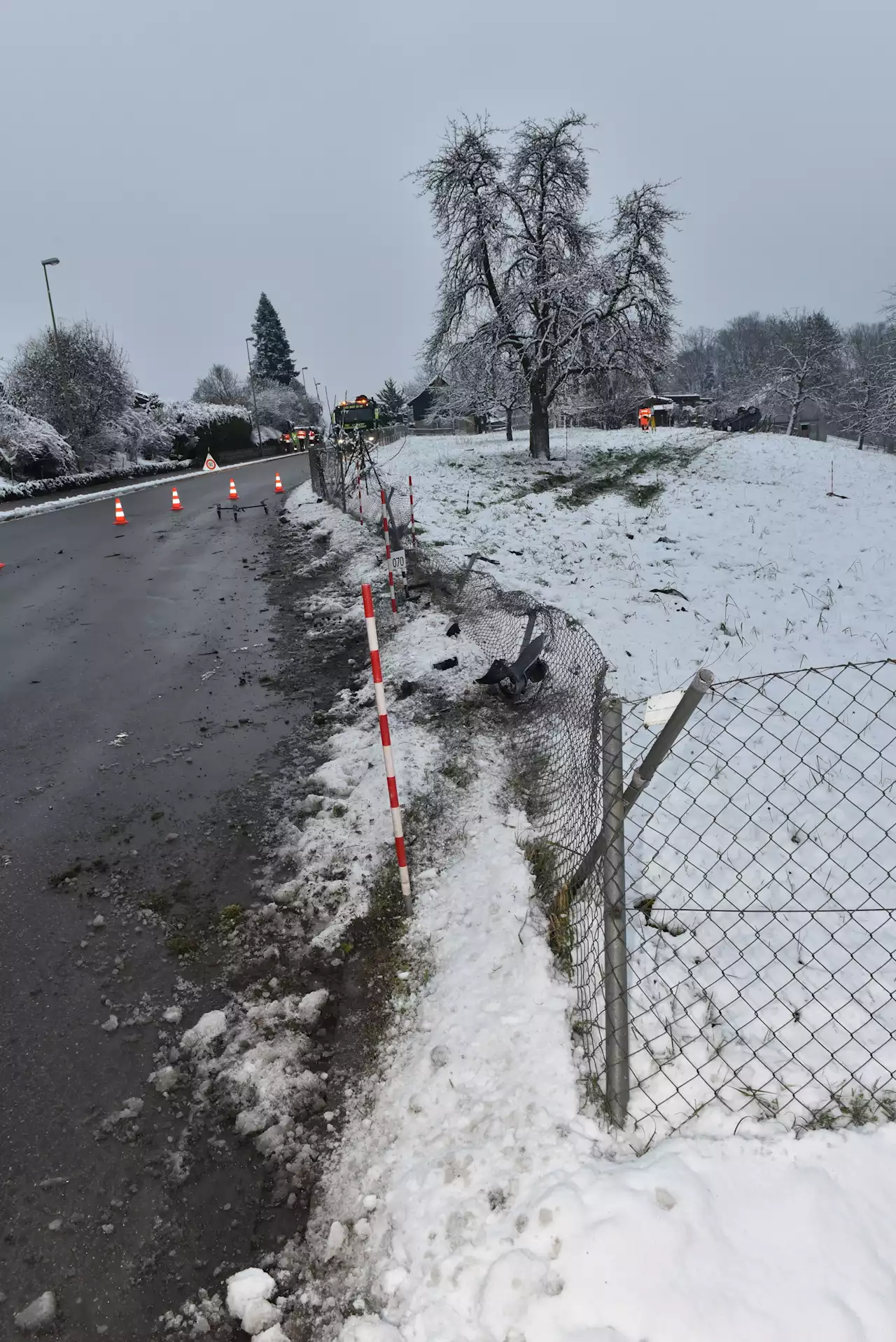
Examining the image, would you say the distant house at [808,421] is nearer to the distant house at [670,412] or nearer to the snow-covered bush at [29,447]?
the distant house at [670,412]

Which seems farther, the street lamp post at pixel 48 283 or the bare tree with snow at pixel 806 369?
the bare tree with snow at pixel 806 369

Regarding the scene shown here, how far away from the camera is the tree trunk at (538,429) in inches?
919

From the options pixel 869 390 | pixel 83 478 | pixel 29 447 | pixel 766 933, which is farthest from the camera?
pixel 869 390

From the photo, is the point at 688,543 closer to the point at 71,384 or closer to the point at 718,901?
the point at 718,901

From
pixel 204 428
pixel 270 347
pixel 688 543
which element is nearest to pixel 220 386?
pixel 270 347

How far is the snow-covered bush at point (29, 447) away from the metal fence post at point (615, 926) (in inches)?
1200

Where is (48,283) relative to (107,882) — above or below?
above

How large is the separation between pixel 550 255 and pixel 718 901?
22742 mm

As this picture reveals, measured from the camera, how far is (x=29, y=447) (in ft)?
88.3

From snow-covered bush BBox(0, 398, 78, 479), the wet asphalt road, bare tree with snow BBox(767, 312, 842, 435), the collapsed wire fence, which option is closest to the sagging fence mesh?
the collapsed wire fence

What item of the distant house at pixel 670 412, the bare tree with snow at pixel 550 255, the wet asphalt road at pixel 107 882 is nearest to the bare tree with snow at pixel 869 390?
the distant house at pixel 670 412

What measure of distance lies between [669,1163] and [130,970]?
9.17 feet

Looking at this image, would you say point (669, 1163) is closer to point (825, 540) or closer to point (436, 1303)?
point (436, 1303)

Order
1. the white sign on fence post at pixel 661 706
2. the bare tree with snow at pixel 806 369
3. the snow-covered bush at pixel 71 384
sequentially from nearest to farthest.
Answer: the white sign on fence post at pixel 661 706 → the snow-covered bush at pixel 71 384 → the bare tree with snow at pixel 806 369
